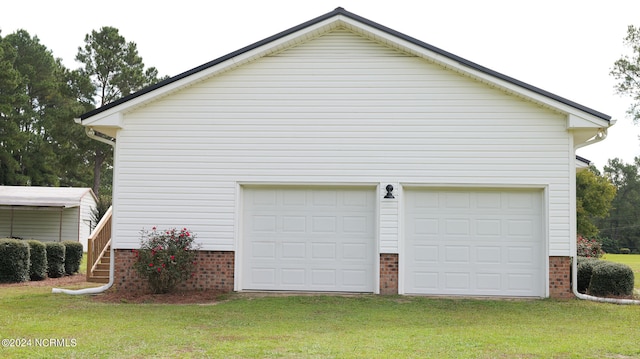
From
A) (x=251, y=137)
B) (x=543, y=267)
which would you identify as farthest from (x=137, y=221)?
(x=543, y=267)

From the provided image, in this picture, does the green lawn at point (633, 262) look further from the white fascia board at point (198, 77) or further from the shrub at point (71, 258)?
the shrub at point (71, 258)

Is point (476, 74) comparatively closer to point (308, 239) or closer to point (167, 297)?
point (308, 239)

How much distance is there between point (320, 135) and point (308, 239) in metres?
2.06

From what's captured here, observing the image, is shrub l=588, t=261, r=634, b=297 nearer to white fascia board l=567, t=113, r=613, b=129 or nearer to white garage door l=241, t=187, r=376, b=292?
white fascia board l=567, t=113, r=613, b=129

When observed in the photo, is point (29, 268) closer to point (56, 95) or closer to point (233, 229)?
point (233, 229)

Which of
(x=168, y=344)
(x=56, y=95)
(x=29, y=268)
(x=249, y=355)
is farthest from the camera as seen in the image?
(x=56, y=95)

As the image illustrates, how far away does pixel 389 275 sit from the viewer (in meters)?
12.2

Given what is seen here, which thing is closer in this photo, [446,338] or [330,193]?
[446,338]

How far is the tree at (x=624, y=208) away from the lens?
6172cm

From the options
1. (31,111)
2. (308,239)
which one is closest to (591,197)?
(308,239)

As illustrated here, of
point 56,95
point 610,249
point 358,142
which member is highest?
point 56,95

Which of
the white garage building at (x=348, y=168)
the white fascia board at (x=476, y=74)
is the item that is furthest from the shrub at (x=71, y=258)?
the white fascia board at (x=476, y=74)

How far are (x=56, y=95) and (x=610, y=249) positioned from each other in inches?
1906

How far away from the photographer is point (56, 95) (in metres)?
43.6
